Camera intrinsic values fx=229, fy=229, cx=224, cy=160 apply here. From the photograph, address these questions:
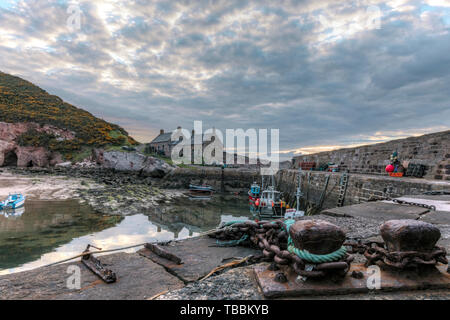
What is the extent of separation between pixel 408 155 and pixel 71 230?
16.9 meters

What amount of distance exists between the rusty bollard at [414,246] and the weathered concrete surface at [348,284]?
0.07m

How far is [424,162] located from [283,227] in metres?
12.1

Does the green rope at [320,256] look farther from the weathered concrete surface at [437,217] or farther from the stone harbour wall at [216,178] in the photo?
the stone harbour wall at [216,178]

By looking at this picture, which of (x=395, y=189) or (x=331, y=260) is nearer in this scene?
(x=331, y=260)

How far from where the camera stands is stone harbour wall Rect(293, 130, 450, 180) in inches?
387

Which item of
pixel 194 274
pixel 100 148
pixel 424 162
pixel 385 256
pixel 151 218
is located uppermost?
pixel 100 148

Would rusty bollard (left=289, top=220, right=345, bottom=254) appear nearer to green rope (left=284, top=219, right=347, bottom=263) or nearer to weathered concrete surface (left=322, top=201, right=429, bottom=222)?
green rope (left=284, top=219, right=347, bottom=263)

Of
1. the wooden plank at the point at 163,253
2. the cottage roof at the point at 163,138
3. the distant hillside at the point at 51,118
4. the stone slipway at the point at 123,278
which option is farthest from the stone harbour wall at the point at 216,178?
the stone slipway at the point at 123,278

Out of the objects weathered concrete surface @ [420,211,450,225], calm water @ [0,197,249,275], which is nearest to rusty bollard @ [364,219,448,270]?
weathered concrete surface @ [420,211,450,225]

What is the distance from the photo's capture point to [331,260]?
4.61 feet
